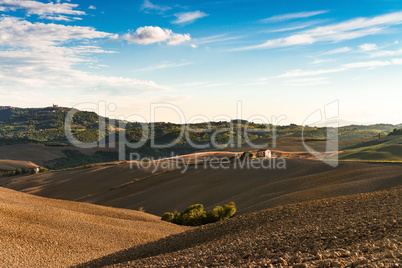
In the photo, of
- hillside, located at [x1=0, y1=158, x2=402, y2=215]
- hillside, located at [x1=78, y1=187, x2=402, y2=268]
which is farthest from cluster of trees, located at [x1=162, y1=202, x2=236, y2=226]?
hillside, located at [x1=78, y1=187, x2=402, y2=268]

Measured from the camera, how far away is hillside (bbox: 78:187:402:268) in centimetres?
807

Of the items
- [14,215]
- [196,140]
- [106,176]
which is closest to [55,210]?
[14,215]

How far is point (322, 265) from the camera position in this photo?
Result: 7336mm

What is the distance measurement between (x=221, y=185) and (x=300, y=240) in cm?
3054

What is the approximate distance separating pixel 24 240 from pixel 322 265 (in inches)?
558

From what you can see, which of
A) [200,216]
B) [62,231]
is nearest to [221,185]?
[200,216]

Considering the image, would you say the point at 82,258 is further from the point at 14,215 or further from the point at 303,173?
the point at 303,173

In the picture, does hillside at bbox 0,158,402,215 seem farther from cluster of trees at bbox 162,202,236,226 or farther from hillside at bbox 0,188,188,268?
hillside at bbox 0,188,188,268

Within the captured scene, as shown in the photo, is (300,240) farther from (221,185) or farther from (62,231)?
(221,185)

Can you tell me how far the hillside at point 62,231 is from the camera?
15344 millimetres

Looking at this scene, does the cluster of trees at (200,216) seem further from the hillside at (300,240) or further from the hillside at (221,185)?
the hillside at (300,240)

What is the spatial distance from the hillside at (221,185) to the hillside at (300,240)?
8.52 m

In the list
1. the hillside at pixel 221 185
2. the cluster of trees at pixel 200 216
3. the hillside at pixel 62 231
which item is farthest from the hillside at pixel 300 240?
the cluster of trees at pixel 200 216

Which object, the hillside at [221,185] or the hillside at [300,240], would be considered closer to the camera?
the hillside at [300,240]
